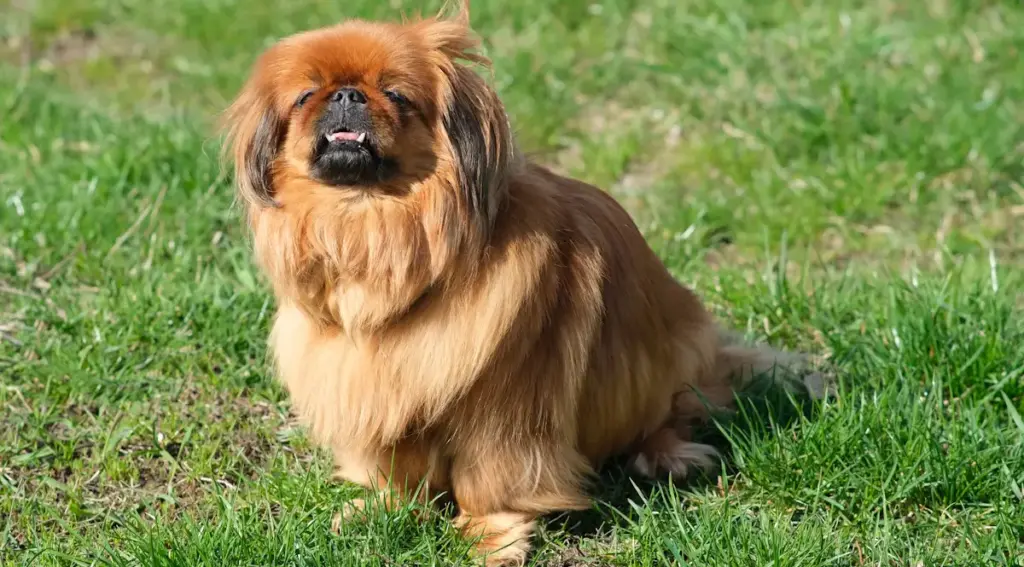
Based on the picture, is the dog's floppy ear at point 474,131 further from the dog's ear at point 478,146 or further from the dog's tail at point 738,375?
the dog's tail at point 738,375

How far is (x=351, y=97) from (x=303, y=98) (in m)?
0.17

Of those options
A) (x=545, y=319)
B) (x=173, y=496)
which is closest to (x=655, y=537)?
(x=545, y=319)

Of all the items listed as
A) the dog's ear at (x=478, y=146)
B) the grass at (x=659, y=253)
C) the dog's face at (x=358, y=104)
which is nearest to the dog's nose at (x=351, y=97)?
the dog's face at (x=358, y=104)

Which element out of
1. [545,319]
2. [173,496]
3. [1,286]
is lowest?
[173,496]

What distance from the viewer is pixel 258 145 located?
291cm

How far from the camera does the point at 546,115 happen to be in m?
5.61

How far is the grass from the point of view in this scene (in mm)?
3139

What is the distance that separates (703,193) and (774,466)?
2.04 meters

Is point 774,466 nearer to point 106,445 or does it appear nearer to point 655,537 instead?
point 655,537

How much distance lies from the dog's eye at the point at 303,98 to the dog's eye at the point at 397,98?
204mm

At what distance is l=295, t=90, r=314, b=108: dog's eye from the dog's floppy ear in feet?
1.10

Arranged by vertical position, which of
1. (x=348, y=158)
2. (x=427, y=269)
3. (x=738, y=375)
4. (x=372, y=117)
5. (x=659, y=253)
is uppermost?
(x=372, y=117)

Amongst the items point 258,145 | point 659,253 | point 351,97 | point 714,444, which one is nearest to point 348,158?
point 351,97

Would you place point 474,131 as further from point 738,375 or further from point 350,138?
point 738,375
